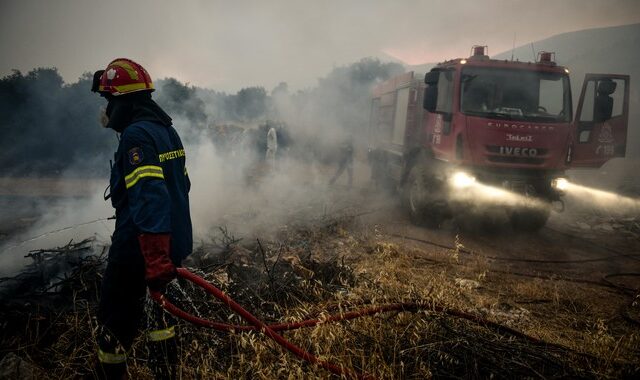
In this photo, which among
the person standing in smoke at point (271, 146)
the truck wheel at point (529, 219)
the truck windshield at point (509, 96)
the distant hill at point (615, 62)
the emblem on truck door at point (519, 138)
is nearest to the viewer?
the emblem on truck door at point (519, 138)

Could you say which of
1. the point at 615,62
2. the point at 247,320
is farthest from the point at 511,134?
the point at 615,62

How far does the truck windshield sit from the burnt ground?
2.40m

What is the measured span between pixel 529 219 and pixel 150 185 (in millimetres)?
7401

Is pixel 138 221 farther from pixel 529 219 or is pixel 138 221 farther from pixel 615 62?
pixel 615 62

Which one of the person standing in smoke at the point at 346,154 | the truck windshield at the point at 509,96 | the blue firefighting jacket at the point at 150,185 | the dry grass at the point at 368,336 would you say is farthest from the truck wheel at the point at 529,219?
the blue firefighting jacket at the point at 150,185

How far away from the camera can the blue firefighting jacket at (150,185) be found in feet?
6.92

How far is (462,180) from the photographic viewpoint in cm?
663

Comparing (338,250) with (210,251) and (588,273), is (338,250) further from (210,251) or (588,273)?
(588,273)

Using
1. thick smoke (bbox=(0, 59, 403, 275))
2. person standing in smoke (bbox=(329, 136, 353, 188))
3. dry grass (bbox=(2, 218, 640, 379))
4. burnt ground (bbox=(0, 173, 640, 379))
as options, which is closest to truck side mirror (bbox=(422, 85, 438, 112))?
burnt ground (bbox=(0, 173, 640, 379))

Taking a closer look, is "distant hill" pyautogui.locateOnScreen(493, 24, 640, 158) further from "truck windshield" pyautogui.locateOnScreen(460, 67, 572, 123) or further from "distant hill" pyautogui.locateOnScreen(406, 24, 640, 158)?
"truck windshield" pyautogui.locateOnScreen(460, 67, 572, 123)

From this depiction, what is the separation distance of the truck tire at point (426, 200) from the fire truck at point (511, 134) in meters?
0.02

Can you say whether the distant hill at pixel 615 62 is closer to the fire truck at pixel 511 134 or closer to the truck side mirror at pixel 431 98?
the fire truck at pixel 511 134

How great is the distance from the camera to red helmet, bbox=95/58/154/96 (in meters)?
2.35

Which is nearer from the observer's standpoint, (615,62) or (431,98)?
(431,98)
